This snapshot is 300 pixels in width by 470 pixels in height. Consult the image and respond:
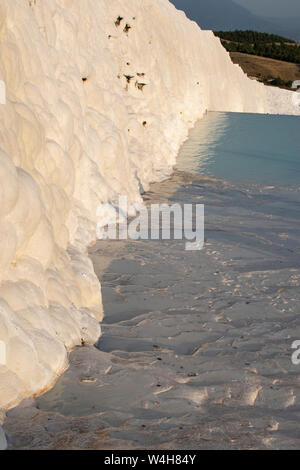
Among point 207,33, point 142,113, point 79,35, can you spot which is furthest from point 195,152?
point 207,33

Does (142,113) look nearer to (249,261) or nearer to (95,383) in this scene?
(249,261)

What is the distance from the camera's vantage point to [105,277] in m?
6.84

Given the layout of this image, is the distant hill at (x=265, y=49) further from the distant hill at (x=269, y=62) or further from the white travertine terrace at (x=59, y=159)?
the white travertine terrace at (x=59, y=159)

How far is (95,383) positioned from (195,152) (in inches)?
576

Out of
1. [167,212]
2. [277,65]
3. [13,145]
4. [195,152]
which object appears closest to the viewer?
[13,145]

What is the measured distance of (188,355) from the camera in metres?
4.86

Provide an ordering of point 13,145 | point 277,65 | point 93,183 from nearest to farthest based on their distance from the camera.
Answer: point 13,145, point 93,183, point 277,65

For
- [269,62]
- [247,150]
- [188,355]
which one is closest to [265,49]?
[269,62]

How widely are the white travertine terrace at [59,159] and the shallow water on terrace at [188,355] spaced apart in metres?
0.29

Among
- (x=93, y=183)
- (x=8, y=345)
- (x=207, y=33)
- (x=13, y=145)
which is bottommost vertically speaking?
(x=8, y=345)

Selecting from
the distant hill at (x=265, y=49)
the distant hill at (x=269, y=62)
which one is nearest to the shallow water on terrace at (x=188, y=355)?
the distant hill at (x=269, y=62)

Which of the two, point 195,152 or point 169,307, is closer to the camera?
point 169,307

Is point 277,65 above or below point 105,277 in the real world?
above

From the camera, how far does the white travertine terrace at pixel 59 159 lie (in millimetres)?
A: 4195
